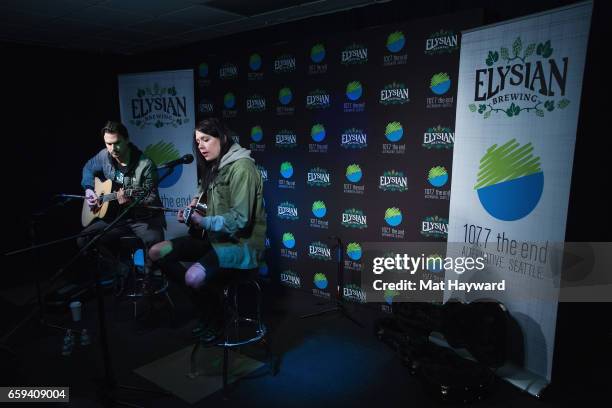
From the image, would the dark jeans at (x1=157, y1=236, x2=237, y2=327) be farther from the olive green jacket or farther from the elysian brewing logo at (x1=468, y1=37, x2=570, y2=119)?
the elysian brewing logo at (x1=468, y1=37, x2=570, y2=119)

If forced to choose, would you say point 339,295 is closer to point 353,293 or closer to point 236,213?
point 353,293

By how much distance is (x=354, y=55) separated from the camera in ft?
12.5

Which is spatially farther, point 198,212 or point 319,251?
point 319,251

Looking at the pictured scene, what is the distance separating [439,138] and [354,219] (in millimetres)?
1097

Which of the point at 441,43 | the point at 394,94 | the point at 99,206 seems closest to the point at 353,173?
the point at 394,94

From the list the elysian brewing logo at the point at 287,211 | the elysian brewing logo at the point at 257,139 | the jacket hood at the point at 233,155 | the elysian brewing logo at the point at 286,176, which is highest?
the elysian brewing logo at the point at 257,139

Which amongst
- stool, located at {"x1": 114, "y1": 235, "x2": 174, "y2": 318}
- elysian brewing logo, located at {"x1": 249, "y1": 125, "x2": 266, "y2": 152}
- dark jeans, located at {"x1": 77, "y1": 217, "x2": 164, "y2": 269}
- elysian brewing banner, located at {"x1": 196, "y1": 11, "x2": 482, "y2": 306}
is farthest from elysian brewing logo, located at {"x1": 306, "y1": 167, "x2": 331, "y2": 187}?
stool, located at {"x1": 114, "y1": 235, "x2": 174, "y2": 318}

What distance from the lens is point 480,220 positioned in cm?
297

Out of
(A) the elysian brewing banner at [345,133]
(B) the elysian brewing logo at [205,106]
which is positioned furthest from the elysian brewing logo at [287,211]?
(B) the elysian brewing logo at [205,106]

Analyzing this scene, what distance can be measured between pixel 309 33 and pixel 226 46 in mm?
1296

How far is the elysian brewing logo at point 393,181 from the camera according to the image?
12.0 feet

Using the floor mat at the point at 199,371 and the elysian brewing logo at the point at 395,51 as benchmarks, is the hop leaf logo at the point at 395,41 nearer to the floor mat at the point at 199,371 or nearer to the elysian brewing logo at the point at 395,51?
the elysian brewing logo at the point at 395,51

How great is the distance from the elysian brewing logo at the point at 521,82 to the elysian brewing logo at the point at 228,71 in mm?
2721

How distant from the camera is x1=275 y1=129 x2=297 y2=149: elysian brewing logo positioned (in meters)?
4.33
